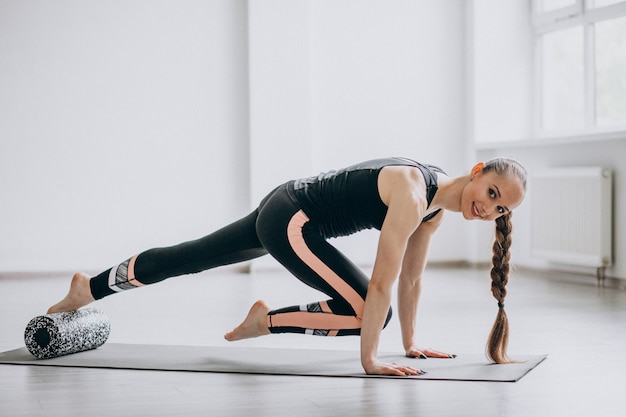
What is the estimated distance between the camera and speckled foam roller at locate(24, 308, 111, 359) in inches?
111

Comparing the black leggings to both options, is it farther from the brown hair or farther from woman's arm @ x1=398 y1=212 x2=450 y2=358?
the brown hair

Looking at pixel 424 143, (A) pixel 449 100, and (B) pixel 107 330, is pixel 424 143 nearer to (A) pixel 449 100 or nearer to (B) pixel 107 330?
(A) pixel 449 100

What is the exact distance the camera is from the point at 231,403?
2271 millimetres

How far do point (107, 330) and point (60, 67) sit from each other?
10.2 ft

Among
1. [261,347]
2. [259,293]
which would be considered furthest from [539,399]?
[259,293]

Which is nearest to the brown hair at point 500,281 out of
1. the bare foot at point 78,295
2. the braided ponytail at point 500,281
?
the braided ponytail at point 500,281

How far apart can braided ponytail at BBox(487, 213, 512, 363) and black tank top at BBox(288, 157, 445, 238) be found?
0.72 feet

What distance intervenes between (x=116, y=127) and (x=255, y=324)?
129 inches

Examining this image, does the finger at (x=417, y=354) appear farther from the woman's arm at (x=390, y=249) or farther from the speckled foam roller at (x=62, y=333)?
the speckled foam roller at (x=62, y=333)

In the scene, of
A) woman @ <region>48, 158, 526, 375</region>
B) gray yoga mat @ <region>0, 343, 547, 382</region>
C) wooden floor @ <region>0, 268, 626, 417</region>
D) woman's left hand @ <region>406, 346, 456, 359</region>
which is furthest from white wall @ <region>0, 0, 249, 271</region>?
woman's left hand @ <region>406, 346, 456, 359</region>

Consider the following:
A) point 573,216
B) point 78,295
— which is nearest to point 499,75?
point 573,216

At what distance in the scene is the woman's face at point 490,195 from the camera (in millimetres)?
2463

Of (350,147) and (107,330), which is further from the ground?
(350,147)

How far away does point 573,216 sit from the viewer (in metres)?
5.20
